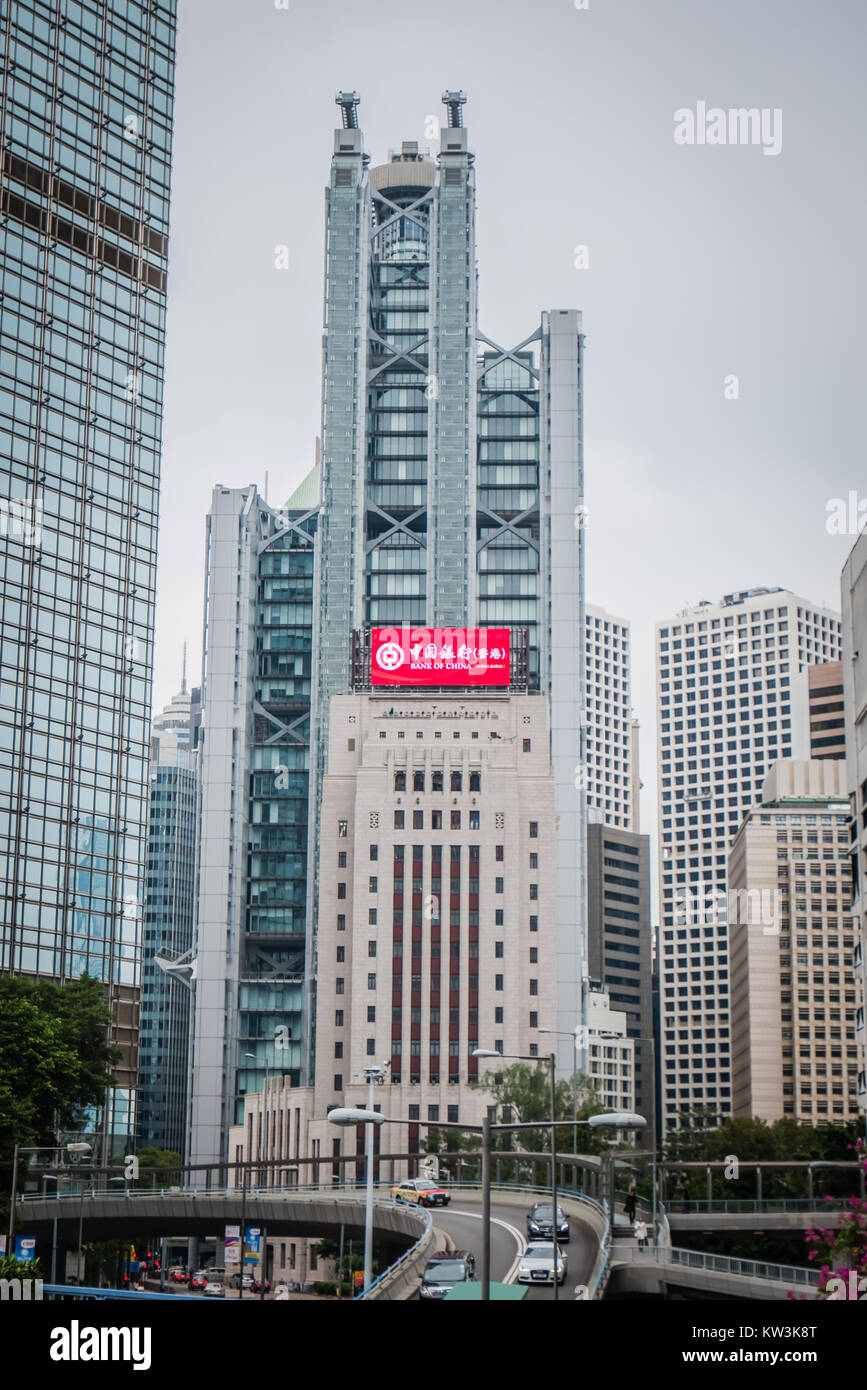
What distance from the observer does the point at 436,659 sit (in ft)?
534

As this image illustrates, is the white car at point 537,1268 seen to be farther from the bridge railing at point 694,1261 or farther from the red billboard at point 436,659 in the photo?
the red billboard at point 436,659

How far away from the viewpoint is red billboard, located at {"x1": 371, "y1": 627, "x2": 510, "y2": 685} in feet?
531

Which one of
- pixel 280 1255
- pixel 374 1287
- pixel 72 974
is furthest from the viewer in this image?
A: pixel 280 1255

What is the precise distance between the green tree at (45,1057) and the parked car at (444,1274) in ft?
94.1

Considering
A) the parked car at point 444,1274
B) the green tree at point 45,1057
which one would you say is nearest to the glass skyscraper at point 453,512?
the green tree at point 45,1057

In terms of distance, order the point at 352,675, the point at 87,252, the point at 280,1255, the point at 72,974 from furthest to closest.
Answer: the point at 352,675
the point at 280,1255
the point at 87,252
the point at 72,974

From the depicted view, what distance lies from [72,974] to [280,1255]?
131ft

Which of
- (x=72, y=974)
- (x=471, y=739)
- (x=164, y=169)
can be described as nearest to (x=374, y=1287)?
(x=72, y=974)

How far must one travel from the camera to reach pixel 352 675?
168 m

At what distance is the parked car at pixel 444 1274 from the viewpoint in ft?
200

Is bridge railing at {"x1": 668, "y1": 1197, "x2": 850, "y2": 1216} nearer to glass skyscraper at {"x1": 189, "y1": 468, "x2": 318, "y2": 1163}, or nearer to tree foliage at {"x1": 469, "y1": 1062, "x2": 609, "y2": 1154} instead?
tree foliage at {"x1": 469, "y1": 1062, "x2": 609, "y2": 1154}

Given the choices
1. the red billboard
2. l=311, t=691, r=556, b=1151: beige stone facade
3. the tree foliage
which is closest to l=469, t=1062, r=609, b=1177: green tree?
the tree foliage

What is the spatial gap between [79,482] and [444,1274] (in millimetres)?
93524
